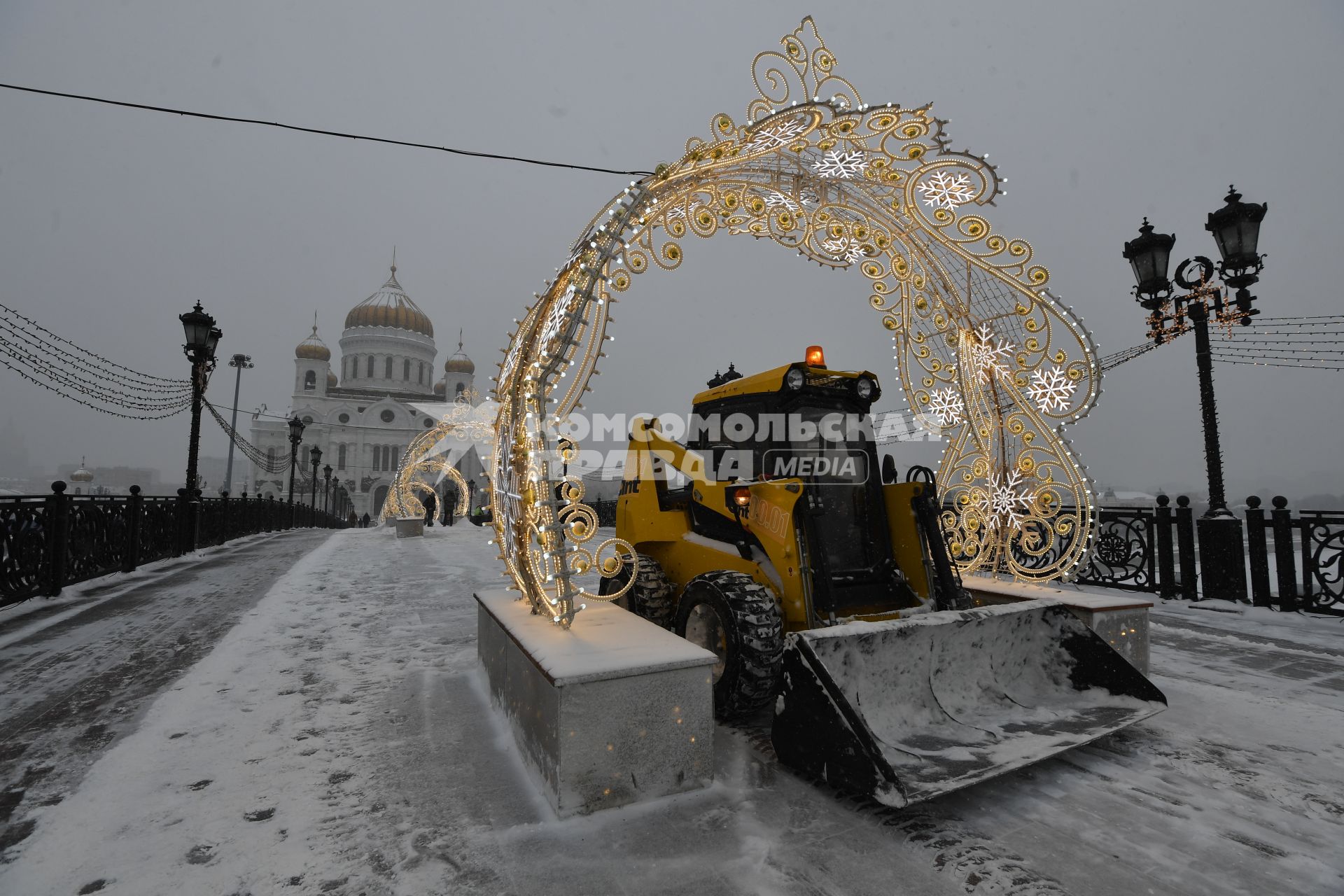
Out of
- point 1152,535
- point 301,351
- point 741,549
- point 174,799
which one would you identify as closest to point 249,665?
point 174,799

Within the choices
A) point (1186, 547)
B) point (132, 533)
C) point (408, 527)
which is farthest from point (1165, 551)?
point (408, 527)

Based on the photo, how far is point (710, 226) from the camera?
15.0 feet

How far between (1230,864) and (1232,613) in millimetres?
6362

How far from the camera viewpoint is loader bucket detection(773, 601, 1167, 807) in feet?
8.61

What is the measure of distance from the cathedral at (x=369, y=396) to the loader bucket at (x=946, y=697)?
66948mm

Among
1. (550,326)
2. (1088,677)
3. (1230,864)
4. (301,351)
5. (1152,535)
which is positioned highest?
(301,351)

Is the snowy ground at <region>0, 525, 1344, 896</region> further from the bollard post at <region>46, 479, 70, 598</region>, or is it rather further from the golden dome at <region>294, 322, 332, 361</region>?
the golden dome at <region>294, 322, 332, 361</region>

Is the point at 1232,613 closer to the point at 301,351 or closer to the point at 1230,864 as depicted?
the point at 1230,864

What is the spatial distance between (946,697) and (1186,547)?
273 inches

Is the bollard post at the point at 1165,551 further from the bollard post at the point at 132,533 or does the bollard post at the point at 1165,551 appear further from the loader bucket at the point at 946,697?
the bollard post at the point at 132,533

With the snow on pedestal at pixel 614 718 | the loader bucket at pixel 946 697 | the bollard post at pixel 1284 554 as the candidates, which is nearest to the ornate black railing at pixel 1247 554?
the bollard post at pixel 1284 554

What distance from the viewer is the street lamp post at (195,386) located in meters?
11.6

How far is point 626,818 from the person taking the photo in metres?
2.55

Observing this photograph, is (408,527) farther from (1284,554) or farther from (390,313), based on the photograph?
(390,313)
